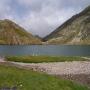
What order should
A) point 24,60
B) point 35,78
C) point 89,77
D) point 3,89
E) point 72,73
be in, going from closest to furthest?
point 3,89 → point 35,78 → point 89,77 → point 72,73 → point 24,60

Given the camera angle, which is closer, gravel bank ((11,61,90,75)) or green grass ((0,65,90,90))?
green grass ((0,65,90,90))

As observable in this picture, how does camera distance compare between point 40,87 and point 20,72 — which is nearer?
point 40,87

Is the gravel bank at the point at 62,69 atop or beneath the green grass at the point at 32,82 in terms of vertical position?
atop

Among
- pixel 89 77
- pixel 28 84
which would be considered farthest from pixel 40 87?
pixel 89 77

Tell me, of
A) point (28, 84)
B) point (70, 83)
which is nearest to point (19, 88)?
point (28, 84)

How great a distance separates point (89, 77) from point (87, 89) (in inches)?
401

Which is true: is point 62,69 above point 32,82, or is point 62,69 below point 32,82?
above

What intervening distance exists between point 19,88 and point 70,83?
6394mm

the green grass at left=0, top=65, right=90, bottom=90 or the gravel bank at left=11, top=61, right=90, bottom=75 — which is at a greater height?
the gravel bank at left=11, top=61, right=90, bottom=75

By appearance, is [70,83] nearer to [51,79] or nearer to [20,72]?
[51,79]

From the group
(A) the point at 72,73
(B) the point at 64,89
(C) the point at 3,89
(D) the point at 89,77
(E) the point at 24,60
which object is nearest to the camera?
(C) the point at 3,89

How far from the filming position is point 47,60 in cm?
7912

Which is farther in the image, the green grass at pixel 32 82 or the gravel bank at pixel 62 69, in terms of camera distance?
the gravel bank at pixel 62 69

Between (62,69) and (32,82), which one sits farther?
(62,69)
